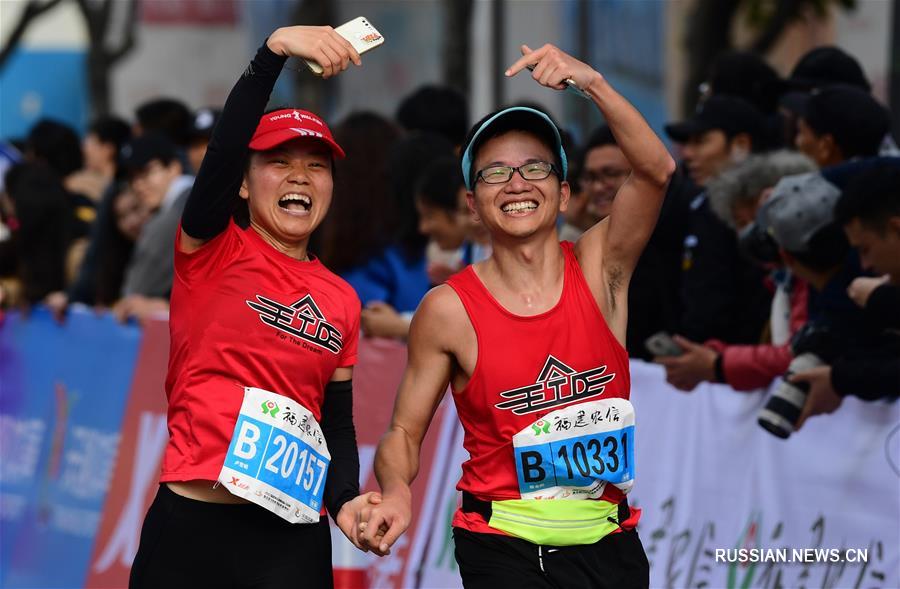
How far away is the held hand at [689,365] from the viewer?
241 inches

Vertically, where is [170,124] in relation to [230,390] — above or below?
above

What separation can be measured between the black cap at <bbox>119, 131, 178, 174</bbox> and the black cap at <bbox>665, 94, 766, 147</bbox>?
9.68ft

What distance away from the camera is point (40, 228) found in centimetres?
999

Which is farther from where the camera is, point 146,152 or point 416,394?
point 146,152

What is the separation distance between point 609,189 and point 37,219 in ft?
14.7

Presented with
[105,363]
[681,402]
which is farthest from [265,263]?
[105,363]

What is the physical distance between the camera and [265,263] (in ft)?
15.0

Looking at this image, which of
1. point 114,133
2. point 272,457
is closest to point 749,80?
point 272,457

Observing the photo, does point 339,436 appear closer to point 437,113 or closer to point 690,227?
point 690,227

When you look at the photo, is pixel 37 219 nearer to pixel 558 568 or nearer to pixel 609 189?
pixel 609 189

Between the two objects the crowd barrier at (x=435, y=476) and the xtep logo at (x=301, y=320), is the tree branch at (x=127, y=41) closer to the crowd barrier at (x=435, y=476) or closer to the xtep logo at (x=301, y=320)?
the crowd barrier at (x=435, y=476)

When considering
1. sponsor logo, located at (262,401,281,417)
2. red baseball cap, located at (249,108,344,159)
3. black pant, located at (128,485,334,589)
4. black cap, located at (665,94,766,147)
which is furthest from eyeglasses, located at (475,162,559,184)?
black cap, located at (665,94,766,147)

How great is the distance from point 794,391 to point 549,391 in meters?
1.65

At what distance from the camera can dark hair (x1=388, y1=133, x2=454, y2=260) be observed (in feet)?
24.9
